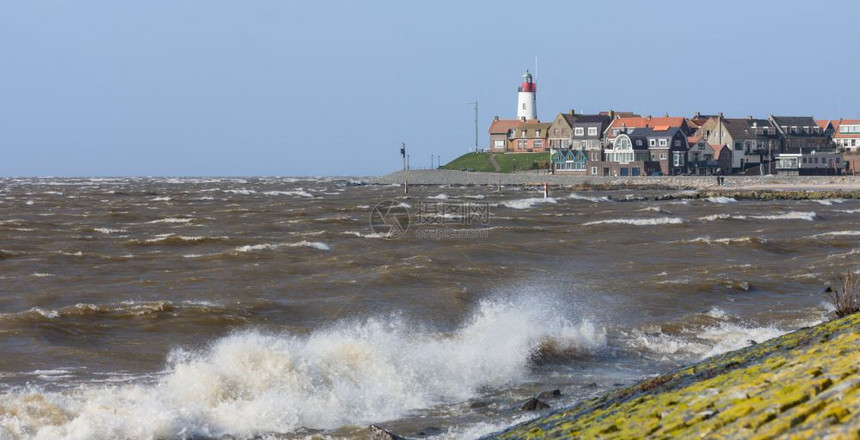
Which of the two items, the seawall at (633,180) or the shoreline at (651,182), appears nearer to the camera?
the shoreline at (651,182)

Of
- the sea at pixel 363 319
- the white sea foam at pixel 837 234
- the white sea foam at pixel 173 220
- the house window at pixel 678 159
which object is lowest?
the white sea foam at pixel 837 234

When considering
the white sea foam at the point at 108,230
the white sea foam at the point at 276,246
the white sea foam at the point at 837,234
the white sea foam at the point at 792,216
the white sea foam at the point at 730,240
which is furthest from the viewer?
the white sea foam at the point at 792,216

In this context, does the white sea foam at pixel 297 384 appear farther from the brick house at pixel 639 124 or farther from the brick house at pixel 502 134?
the brick house at pixel 502 134

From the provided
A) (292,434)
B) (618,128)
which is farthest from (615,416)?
(618,128)

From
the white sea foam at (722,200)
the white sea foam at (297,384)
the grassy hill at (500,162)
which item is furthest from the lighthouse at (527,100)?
the white sea foam at (297,384)

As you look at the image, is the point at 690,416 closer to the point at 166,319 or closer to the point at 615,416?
the point at 615,416

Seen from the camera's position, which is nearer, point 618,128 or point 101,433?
point 101,433

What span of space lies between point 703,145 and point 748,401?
119 meters

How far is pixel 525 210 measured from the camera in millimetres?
66125

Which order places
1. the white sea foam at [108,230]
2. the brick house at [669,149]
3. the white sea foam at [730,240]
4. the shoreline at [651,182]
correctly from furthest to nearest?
the brick house at [669,149]
the shoreline at [651,182]
the white sea foam at [108,230]
the white sea foam at [730,240]

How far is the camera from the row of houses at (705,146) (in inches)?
4729

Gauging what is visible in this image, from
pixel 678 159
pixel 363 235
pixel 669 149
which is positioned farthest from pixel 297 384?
pixel 678 159

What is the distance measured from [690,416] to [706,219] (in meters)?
47.2

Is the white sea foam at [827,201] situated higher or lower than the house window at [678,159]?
lower
